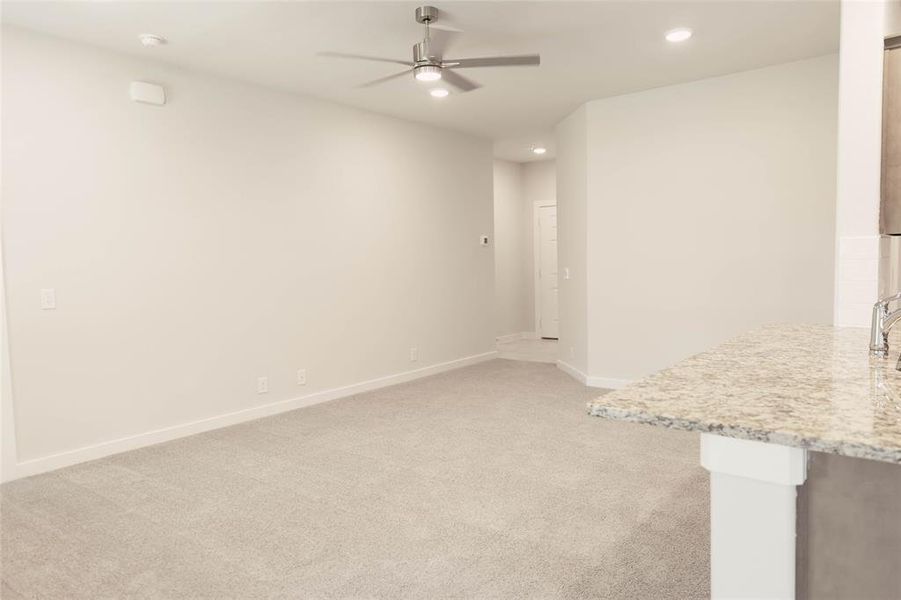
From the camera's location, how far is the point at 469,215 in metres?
6.92

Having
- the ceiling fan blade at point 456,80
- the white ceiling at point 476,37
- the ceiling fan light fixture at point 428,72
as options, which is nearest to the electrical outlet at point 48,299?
the white ceiling at point 476,37

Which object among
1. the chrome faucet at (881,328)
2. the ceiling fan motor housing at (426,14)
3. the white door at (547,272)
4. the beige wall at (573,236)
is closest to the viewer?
the chrome faucet at (881,328)

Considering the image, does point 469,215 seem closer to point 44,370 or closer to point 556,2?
point 556,2

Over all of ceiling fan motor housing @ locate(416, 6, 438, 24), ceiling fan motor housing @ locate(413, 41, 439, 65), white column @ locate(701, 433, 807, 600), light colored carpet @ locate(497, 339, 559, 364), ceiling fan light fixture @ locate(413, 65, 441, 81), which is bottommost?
light colored carpet @ locate(497, 339, 559, 364)

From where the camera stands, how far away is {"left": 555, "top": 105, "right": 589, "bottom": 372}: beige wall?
562 centimetres

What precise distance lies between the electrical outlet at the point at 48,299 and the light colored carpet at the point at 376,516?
99 cm

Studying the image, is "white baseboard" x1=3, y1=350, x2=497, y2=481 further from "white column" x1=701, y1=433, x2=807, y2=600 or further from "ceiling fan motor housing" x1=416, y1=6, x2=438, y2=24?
"white column" x1=701, y1=433, x2=807, y2=600

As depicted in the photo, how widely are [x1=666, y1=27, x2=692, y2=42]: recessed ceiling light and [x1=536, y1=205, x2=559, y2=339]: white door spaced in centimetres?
485

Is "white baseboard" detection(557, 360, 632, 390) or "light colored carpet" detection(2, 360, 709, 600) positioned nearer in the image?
"light colored carpet" detection(2, 360, 709, 600)

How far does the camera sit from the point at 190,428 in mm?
4258

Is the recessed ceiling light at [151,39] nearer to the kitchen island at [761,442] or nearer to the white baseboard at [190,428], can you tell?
the white baseboard at [190,428]

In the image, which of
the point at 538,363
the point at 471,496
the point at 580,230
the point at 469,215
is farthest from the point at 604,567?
the point at 469,215

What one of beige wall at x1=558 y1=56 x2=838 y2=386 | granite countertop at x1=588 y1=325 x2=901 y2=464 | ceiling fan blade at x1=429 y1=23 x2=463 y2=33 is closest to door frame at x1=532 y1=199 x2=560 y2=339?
beige wall at x1=558 y1=56 x2=838 y2=386

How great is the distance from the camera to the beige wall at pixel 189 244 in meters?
3.52
